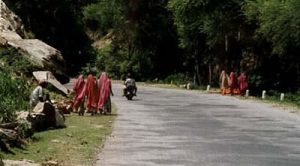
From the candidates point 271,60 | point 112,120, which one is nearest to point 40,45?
point 112,120

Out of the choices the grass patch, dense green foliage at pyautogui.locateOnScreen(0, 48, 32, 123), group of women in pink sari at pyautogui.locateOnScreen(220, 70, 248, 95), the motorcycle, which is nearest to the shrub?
dense green foliage at pyautogui.locateOnScreen(0, 48, 32, 123)

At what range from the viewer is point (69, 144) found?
663 inches

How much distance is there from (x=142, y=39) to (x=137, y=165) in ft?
188

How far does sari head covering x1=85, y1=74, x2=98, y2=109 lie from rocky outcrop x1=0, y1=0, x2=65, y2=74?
21.0 feet

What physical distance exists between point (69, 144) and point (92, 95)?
10.1 m

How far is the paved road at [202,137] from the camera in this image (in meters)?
14.6

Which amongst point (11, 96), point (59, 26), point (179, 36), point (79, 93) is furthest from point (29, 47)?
point (59, 26)

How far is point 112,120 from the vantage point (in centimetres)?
2427

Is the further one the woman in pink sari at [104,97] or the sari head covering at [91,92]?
the woman in pink sari at [104,97]

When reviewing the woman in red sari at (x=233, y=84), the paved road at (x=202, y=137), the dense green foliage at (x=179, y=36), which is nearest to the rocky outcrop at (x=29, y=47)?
the paved road at (x=202, y=137)

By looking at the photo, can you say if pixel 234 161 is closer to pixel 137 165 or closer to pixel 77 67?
pixel 137 165

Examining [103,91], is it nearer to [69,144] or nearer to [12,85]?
[12,85]

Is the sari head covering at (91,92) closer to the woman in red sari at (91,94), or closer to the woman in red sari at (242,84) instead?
the woman in red sari at (91,94)

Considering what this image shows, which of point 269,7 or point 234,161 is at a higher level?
point 269,7
